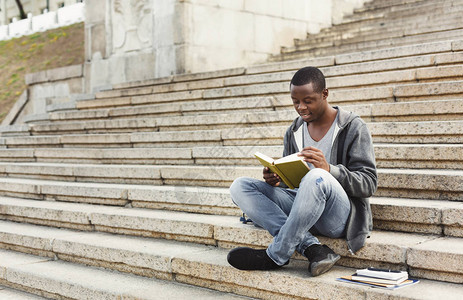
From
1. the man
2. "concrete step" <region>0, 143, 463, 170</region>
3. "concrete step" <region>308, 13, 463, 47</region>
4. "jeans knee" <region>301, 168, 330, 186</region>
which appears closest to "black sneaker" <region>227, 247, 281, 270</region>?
the man

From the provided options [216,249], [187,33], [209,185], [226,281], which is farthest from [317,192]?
[187,33]

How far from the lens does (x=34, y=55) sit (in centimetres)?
1967

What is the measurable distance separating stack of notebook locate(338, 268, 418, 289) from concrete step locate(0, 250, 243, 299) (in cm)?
87

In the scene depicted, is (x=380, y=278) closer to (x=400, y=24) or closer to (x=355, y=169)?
(x=355, y=169)

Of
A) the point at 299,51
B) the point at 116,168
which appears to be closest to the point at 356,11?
the point at 299,51

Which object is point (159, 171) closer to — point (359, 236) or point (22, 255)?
point (22, 255)

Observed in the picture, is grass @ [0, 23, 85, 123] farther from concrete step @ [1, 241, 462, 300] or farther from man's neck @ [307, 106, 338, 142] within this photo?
man's neck @ [307, 106, 338, 142]

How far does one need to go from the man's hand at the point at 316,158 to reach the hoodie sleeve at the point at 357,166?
46 millimetres

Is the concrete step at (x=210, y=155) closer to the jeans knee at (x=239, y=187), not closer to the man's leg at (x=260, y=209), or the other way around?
the man's leg at (x=260, y=209)

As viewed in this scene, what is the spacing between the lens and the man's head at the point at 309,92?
355 centimetres

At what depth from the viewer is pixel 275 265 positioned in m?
3.63

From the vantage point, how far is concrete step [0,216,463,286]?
3.34m

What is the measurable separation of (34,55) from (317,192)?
714 inches

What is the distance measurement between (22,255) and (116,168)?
143cm
